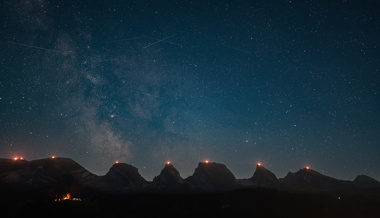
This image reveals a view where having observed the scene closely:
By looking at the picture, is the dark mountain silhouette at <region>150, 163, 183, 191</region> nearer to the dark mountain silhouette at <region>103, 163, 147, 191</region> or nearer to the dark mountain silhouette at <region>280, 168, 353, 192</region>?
the dark mountain silhouette at <region>103, 163, 147, 191</region>

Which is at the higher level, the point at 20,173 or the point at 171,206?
the point at 20,173

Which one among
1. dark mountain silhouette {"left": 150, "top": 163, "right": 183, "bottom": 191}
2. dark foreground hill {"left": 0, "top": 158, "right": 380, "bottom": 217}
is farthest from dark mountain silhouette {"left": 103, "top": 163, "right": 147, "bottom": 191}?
dark mountain silhouette {"left": 150, "top": 163, "right": 183, "bottom": 191}

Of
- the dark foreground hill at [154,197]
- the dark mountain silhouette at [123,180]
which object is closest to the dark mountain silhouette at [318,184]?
the dark foreground hill at [154,197]

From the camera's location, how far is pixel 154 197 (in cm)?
12925

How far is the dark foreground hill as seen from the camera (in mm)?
100875

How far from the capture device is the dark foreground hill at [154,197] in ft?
331

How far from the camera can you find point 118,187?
178 meters

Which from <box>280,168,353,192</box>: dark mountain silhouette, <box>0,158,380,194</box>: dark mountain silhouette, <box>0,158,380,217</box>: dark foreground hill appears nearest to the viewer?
<box>0,158,380,217</box>: dark foreground hill

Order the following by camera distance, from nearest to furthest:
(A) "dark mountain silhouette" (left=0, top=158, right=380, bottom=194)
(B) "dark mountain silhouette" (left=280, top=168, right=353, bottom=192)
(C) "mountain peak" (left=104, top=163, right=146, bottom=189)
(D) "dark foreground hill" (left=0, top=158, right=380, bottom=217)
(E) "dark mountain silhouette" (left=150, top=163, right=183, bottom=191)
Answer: (D) "dark foreground hill" (left=0, top=158, right=380, bottom=217)
(A) "dark mountain silhouette" (left=0, top=158, right=380, bottom=194)
(B) "dark mountain silhouette" (left=280, top=168, right=353, bottom=192)
(E) "dark mountain silhouette" (left=150, top=163, right=183, bottom=191)
(C) "mountain peak" (left=104, top=163, right=146, bottom=189)

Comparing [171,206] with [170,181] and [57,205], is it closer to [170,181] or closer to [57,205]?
[57,205]

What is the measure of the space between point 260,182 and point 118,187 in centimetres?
13100

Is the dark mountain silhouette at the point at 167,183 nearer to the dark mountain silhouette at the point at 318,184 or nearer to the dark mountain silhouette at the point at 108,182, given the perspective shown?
the dark mountain silhouette at the point at 108,182

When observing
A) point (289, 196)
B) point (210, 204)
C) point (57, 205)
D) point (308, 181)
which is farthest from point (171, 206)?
point (308, 181)

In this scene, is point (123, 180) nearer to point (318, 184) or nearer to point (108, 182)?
point (108, 182)
